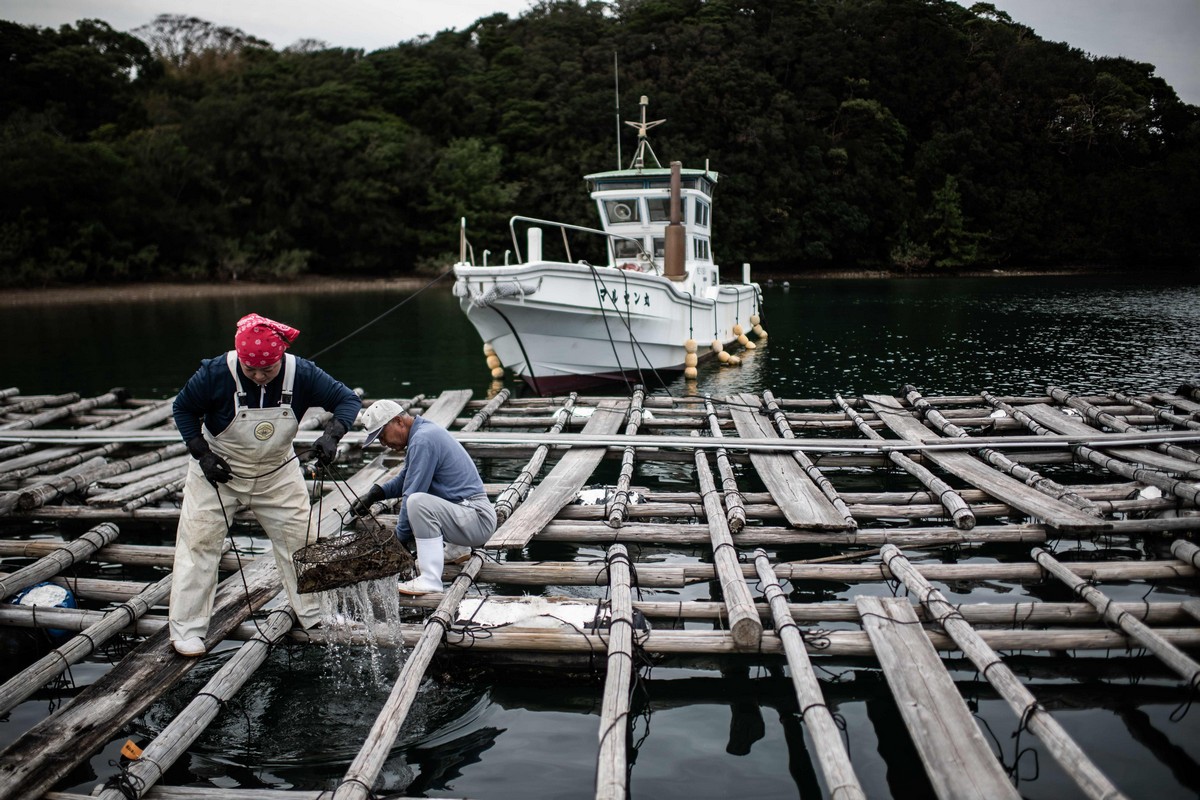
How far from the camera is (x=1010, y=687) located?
430 centimetres

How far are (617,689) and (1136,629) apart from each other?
3.20m

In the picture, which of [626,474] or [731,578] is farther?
[626,474]

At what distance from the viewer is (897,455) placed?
9102mm

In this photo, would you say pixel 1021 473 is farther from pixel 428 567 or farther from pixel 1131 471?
pixel 428 567

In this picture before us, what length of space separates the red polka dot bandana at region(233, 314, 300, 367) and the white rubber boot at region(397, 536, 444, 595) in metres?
1.77

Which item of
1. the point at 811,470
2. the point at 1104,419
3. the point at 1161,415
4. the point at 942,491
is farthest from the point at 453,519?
the point at 1161,415

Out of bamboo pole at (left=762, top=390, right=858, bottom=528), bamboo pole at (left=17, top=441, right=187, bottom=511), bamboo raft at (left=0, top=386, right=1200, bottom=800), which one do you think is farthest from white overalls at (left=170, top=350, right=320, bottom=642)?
bamboo pole at (left=762, top=390, right=858, bottom=528)

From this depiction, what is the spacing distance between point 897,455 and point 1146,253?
60.4 meters

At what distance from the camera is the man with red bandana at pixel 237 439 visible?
488 centimetres

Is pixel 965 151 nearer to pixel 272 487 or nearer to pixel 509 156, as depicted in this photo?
pixel 509 156

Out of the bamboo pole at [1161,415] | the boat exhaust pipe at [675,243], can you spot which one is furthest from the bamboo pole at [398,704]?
the boat exhaust pipe at [675,243]

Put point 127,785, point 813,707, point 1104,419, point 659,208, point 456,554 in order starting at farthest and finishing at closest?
point 659,208, point 1104,419, point 456,554, point 813,707, point 127,785

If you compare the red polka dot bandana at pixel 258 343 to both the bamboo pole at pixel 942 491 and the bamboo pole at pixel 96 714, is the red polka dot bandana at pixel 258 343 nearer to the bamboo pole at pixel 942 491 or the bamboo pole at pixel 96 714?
the bamboo pole at pixel 96 714

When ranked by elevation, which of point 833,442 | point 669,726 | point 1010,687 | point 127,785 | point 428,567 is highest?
point 833,442
